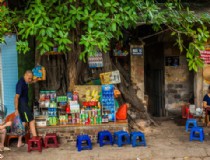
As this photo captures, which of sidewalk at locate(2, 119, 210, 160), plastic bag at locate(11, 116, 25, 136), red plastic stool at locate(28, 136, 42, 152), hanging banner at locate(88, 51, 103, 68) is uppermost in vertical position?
hanging banner at locate(88, 51, 103, 68)

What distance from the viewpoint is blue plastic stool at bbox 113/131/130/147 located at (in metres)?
7.28

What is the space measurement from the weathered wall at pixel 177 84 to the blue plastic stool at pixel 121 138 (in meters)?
4.26

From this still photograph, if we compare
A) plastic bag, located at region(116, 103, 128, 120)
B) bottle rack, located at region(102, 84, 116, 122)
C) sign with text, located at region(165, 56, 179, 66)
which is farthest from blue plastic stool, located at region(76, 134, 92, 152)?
sign with text, located at region(165, 56, 179, 66)

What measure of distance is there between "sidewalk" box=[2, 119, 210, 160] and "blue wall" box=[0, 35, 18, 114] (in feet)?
7.26

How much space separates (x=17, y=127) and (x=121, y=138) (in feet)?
8.94

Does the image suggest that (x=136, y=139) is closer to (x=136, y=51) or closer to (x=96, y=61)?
(x=96, y=61)

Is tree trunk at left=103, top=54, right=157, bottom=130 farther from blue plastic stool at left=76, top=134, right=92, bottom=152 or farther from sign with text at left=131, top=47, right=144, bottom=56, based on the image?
blue plastic stool at left=76, top=134, right=92, bottom=152

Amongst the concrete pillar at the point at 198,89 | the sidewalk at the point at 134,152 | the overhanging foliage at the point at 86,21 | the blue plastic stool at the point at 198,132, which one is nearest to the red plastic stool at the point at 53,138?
the sidewalk at the point at 134,152

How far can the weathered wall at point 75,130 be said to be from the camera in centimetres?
780

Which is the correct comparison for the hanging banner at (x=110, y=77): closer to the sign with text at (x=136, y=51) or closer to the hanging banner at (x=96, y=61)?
the hanging banner at (x=96, y=61)

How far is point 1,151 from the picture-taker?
283 inches

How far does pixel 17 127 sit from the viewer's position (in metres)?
7.66

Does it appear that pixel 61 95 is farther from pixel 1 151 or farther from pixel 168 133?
pixel 168 133

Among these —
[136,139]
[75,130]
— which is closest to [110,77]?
[75,130]
